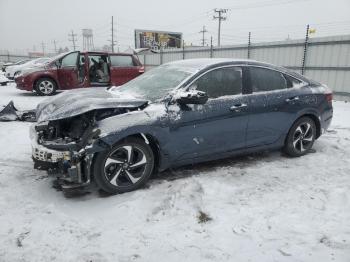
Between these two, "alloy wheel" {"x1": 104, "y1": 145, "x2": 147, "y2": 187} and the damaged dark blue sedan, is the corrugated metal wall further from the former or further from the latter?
"alloy wheel" {"x1": 104, "y1": 145, "x2": 147, "y2": 187}

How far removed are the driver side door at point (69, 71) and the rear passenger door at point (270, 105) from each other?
25.7 feet

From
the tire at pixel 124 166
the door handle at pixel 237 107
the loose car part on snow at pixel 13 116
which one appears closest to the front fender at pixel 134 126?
the tire at pixel 124 166

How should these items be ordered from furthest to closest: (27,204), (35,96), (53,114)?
1. (35,96)
2. (53,114)
3. (27,204)

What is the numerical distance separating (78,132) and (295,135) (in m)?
3.36

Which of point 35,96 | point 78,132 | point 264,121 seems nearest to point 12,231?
point 78,132

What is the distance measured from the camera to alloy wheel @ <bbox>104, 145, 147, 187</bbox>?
3.69m

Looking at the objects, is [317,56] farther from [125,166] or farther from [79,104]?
[79,104]

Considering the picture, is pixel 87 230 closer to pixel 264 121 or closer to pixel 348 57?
pixel 264 121

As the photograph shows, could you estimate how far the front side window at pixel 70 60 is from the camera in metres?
11.2

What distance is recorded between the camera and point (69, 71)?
11.3 metres

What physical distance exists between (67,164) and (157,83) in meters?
1.71

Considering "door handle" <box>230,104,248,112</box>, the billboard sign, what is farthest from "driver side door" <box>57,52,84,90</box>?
the billboard sign

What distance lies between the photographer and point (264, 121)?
470 centimetres

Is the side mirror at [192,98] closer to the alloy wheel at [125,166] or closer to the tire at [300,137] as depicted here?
the alloy wheel at [125,166]
